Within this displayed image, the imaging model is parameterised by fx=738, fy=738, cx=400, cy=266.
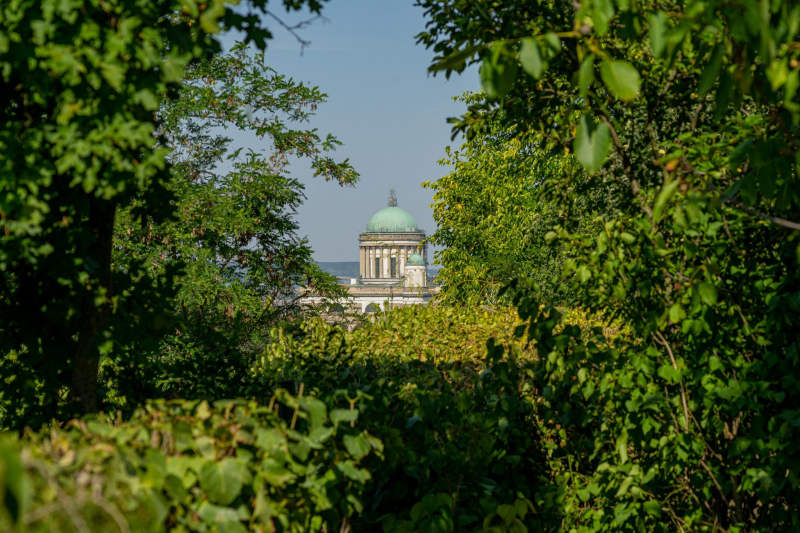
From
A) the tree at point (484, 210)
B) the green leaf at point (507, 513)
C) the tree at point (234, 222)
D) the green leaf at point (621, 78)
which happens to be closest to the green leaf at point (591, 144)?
the green leaf at point (621, 78)

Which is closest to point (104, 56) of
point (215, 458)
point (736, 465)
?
point (215, 458)

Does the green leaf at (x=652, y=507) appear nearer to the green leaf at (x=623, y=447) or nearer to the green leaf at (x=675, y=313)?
the green leaf at (x=623, y=447)

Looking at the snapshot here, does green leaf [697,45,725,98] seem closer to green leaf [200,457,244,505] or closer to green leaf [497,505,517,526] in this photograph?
green leaf [200,457,244,505]

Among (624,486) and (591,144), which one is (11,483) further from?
(624,486)

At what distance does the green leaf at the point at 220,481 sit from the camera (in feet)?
7.43

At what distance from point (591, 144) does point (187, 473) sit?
159 centimetres

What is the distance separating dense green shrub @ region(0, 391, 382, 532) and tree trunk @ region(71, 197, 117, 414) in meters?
1.25

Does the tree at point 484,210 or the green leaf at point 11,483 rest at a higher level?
the tree at point 484,210

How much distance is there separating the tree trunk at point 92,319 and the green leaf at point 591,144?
267cm

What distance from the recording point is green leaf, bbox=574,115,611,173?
83.8 inches

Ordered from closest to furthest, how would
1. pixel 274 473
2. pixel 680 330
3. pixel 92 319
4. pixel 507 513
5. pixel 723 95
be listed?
1. pixel 723 95
2. pixel 274 473
3. pixel 507 513
4. pixel 92 319
5. pixel 680 330

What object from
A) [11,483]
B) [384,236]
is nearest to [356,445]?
[11,483]

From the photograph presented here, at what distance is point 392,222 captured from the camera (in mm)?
138375

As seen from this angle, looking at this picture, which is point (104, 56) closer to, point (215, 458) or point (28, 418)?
point (215, 458)
